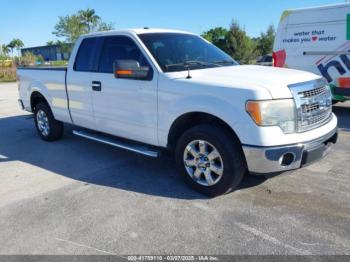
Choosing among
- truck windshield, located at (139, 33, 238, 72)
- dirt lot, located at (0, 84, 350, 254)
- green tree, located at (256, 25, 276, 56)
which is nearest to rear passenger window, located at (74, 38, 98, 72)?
truck windshield, located at (139, 33, 238, 72)

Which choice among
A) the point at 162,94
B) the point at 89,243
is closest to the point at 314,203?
the point at 162,94

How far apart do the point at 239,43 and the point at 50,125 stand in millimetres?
35306

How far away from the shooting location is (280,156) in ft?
11.7

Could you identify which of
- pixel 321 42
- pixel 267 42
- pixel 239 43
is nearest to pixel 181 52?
pixel 321 42

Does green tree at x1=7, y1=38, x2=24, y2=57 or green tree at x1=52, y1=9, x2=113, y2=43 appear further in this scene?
green tree at x1=7, y1=38, x2=24, y2=57

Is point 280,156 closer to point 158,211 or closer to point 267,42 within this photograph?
point 158,211

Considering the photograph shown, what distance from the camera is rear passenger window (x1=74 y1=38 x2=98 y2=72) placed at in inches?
216

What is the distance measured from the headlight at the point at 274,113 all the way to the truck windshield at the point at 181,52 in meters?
1.31

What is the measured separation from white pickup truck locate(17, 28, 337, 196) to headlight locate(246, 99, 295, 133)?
0.4 inches

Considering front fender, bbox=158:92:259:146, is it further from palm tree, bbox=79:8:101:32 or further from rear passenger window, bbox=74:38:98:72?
palm tree, bbox=79:8:101:32

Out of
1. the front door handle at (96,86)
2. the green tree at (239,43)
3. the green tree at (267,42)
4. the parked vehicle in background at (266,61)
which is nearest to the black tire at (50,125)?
the front door handle at (96,86)

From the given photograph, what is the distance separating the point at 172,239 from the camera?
3.29 m

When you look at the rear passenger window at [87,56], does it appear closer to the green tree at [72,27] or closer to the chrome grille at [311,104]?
the chrome grille at [311,104]

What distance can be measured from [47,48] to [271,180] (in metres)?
109
